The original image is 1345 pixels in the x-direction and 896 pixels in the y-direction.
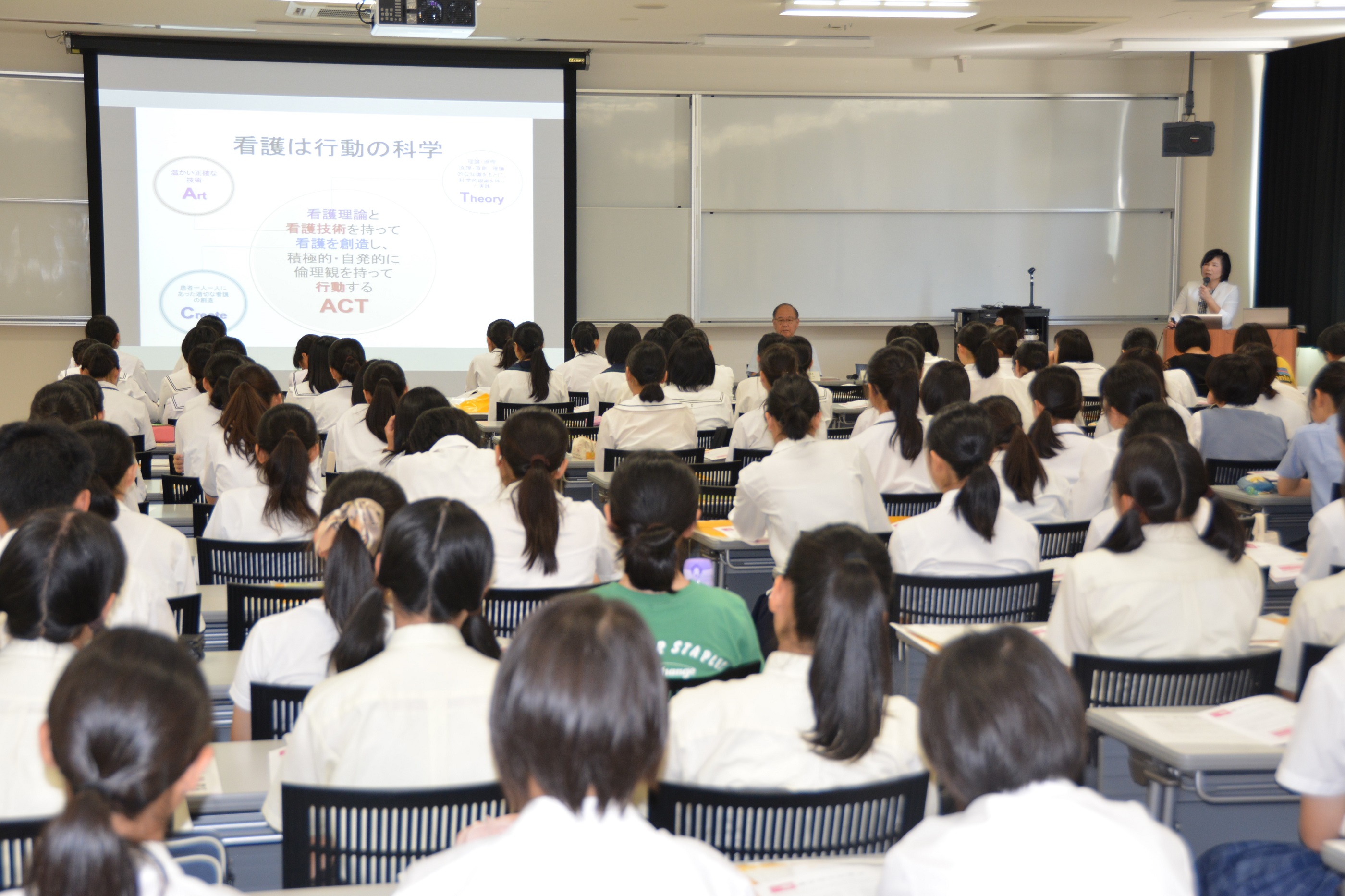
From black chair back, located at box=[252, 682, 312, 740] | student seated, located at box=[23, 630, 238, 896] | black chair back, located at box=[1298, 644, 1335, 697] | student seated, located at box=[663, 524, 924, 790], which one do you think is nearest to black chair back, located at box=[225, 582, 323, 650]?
black chair back, located at box=[252, 682, 312, 740]

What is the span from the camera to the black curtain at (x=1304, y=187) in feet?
30.7

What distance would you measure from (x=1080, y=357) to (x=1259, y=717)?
4.86 m

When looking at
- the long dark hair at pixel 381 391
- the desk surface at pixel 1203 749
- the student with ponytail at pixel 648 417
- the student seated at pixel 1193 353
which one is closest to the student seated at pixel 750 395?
the student with ponytail at pixel 648 417

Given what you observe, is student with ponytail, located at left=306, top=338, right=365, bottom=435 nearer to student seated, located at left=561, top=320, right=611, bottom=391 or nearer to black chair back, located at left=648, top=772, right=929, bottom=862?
student seated, located at left=561, top=320, right=611, bottom=391

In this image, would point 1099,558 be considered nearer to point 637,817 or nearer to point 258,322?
point 637,817

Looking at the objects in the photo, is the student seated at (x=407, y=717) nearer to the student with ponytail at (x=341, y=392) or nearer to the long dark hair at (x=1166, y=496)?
Result: the long dark hair at (x=1166, y=496)

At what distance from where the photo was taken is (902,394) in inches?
185

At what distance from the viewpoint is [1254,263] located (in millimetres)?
10281

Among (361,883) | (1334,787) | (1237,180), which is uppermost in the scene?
(1237,180)

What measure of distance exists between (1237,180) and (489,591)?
9467 millimetres

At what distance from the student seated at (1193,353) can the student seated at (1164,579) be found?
15.2 ft

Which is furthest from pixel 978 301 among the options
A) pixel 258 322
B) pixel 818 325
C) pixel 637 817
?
pixel 637 817

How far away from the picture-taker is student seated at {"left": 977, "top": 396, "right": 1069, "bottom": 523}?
A: 3.90 m

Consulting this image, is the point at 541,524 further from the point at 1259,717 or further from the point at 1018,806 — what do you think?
the point at 1018,806
